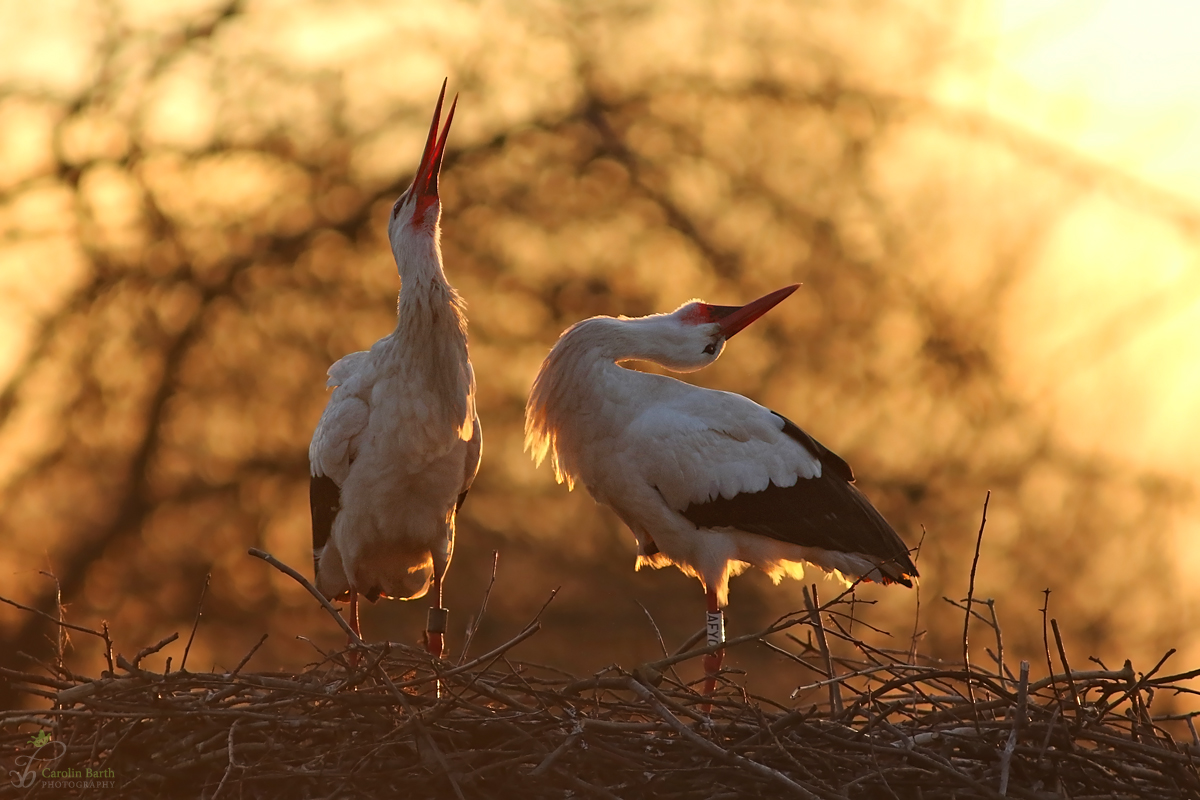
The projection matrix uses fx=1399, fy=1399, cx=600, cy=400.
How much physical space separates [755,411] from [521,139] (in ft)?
21.4

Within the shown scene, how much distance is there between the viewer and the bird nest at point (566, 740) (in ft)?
9.93

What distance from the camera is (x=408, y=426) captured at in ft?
14.6

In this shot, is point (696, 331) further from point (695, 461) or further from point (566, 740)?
point (566, 740)

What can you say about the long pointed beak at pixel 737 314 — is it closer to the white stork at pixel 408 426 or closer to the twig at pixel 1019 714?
the white stork at pixel 408 426

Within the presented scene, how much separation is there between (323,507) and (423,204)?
116 cm

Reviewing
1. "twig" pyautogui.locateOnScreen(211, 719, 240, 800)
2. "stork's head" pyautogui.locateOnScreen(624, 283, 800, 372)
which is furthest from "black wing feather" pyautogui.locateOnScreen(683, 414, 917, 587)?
"twig" pyautogui.locateOnScreen(211, 719, 240, 800)

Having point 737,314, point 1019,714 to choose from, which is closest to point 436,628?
point 737,314

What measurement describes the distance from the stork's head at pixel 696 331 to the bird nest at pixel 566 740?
176cm

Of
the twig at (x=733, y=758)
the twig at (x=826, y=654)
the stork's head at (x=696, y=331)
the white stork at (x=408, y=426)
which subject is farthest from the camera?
the stork's head at (x=696, y=331)

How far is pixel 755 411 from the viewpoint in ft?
16.4

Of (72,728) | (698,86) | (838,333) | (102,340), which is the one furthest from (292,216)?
(72,728)

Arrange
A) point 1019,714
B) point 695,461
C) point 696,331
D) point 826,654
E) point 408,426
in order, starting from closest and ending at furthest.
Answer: point 1019,714
point 826,654
point 408,426
point 695,461
point 696,331

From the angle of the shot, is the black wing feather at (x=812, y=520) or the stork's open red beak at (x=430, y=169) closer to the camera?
the stork's open red beak at (x=430, y=169)

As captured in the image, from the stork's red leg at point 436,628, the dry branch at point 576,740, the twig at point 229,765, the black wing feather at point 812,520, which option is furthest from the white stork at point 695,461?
the twig at point 229,765
